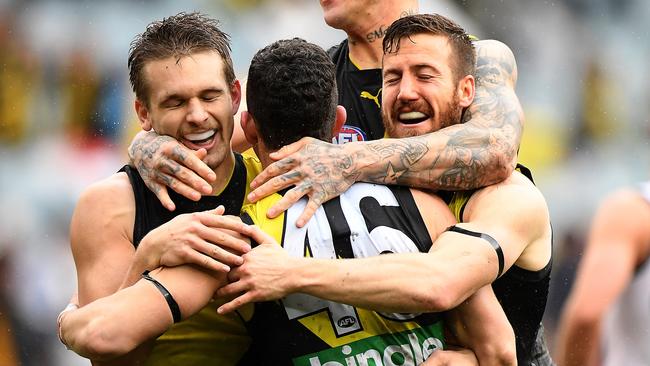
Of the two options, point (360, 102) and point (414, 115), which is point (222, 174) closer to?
point (414, 115)

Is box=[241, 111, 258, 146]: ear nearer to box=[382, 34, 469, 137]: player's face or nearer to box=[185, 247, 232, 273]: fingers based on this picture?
box=[185, 247, 232, 273]: fingers

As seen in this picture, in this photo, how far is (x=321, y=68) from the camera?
11.9ft

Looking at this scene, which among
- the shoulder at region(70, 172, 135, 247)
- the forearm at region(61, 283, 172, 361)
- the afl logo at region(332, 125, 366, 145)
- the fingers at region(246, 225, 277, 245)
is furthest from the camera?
the afl logo at region(332, 125, 366, 145)

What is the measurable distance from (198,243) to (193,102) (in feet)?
2.64

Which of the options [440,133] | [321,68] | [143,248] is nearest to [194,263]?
[143,248]

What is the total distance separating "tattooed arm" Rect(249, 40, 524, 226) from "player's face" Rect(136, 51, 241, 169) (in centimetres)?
43

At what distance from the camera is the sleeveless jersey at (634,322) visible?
5684 mm

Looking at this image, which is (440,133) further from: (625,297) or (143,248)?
(625,297)

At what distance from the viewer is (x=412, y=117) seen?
13.5 ft

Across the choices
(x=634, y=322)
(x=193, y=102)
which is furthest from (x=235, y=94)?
(x=634, y=322)

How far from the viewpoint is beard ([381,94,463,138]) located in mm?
4090

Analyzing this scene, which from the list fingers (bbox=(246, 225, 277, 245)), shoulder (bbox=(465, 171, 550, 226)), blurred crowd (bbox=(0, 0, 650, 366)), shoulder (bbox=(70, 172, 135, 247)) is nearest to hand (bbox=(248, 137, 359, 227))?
fingers (bbox=(246, 225, 277, 245))

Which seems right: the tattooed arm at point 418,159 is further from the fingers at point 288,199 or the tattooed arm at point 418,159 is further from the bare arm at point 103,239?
the bare arm at point 103,239

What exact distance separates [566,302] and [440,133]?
183 inches
